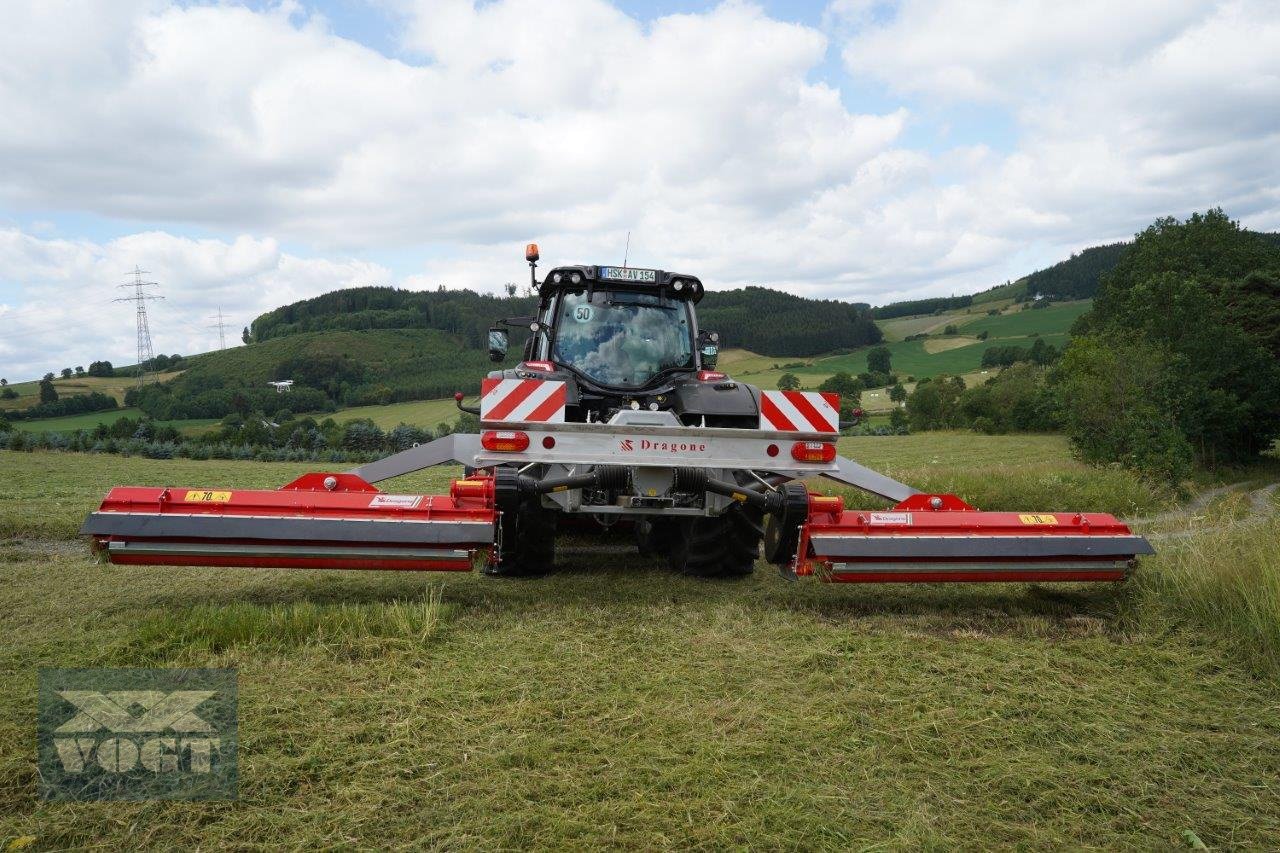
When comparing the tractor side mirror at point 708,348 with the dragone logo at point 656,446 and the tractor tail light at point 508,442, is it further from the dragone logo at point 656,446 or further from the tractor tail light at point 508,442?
the tractor tail light at point 508,442

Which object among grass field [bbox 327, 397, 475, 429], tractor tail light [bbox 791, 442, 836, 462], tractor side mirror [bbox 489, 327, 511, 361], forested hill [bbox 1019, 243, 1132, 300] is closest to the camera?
tractor tail light [bbox 791, 442, 836, 462]

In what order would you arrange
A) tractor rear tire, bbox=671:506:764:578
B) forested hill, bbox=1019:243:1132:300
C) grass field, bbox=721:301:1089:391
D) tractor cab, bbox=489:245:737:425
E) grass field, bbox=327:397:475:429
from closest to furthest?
1. tractor rear tire, bbox=671:506:764:578
2. tractor cab, bbox=489:245:737:425
3. grass field, bbox=327:397:475:429
4. grass field, bbox=721:301:1089:391
5. forested hill, bbox=1019:243:1132:300

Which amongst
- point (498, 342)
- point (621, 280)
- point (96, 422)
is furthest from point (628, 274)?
point (96, 422)

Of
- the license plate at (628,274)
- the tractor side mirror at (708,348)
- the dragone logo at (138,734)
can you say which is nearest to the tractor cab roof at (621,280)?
the license plate at (628,274)

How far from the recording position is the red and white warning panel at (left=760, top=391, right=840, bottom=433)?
555 cm

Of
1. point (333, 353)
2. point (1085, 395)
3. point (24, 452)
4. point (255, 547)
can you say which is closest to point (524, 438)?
point (255, 547)

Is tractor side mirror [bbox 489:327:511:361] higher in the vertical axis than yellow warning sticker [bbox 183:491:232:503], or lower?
higher

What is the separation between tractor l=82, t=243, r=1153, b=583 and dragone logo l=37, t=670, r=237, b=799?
1.21 m

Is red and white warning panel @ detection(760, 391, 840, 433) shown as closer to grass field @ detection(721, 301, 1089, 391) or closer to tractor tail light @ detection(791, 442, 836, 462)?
tractor tail light @ detection(791, 442, 836, 462)

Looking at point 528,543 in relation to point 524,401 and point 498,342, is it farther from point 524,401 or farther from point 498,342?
point 498,342

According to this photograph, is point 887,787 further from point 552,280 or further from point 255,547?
point 552,280

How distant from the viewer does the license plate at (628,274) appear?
22.5 feet

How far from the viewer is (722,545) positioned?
6125 millimetres

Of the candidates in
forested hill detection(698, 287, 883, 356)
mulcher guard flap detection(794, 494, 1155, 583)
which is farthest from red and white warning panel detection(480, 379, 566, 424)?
forested hill detection(698, 287, 883, 356)
